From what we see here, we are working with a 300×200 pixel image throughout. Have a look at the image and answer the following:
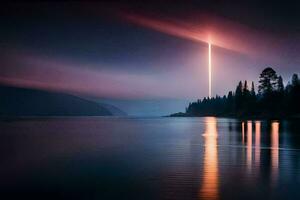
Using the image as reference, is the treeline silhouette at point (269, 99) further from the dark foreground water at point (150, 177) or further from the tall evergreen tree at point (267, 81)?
the dark foreground water at point (150, 177)

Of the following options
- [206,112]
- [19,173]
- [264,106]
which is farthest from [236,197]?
[206,112]

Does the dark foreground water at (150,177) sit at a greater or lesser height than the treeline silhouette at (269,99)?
lesser

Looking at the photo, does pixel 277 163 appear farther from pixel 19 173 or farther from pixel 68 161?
pixel 19 173

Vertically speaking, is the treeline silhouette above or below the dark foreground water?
above

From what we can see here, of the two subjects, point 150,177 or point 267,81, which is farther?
point 267,81

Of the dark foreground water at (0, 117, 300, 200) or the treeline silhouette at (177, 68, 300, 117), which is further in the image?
the treeline silhouette at (177, 68, 300, 117)

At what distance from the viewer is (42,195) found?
9.87 metres

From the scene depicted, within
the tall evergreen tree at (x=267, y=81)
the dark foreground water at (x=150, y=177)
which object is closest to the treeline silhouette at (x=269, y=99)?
the tall evergreen tree at (x=267, y=81)

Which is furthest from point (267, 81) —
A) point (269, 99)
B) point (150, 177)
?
point (150, 177)

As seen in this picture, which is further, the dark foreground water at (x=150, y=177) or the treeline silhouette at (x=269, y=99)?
the treeline silhouette at (x=269, y=99)

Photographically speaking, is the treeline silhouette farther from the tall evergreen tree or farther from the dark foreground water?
the dark foreground water

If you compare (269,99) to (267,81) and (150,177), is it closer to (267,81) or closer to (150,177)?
(267,81)

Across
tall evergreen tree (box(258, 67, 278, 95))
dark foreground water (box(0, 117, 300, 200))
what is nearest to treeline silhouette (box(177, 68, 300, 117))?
tall evergreen tree (box(258, 67, 278, 95))

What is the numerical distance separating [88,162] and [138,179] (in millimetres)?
4969
